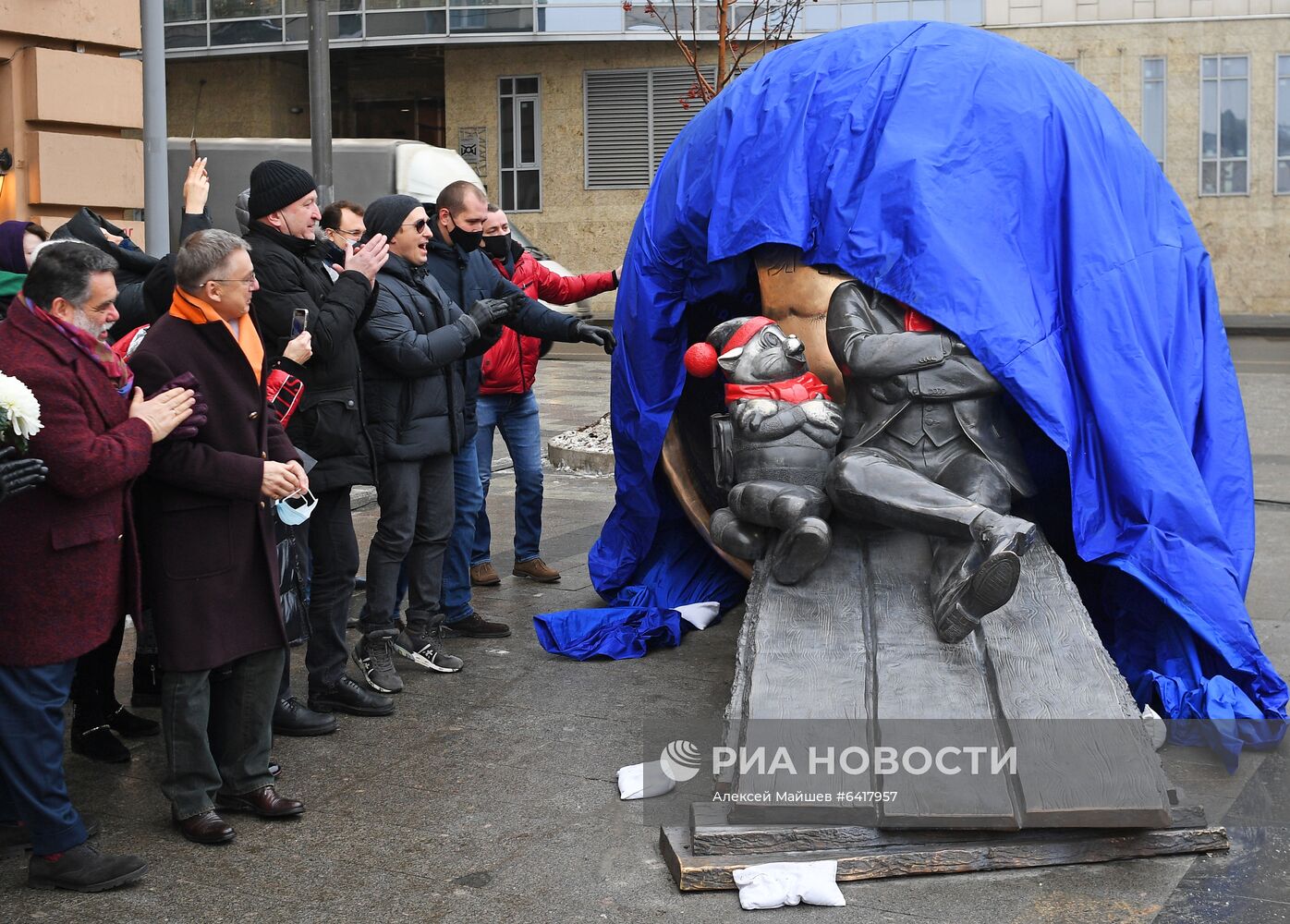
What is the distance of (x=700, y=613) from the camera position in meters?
6.52

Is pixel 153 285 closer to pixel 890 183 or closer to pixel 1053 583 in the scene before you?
pixel 890 183

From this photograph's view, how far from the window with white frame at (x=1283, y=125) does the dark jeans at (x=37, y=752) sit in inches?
1033

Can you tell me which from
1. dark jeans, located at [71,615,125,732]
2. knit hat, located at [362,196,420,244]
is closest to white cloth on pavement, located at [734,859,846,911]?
dark jeans, located at [71,615,125,732]

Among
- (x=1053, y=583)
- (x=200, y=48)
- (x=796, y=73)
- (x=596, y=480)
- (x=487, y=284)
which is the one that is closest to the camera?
(x=1053, y=583)

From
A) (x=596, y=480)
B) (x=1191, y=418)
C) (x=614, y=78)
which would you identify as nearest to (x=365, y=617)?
(x=1191, y=418)

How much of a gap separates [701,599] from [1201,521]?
94.3 inches

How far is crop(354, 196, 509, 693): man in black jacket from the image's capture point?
5.39m

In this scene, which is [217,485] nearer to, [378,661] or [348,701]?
[348,701]

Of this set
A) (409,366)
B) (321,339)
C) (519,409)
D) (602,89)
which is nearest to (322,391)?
(321,339)

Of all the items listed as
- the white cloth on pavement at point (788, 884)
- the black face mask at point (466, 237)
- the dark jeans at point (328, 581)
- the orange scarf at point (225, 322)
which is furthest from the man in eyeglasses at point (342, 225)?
the white cloth on pavement at point (788, 884)

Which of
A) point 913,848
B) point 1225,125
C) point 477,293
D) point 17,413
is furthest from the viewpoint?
point 1225,125

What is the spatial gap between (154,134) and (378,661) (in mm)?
4971

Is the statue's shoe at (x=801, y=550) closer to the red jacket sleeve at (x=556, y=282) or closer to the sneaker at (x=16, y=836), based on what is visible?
the sneaker at (x=16, y=836)

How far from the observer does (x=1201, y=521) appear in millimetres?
5137
